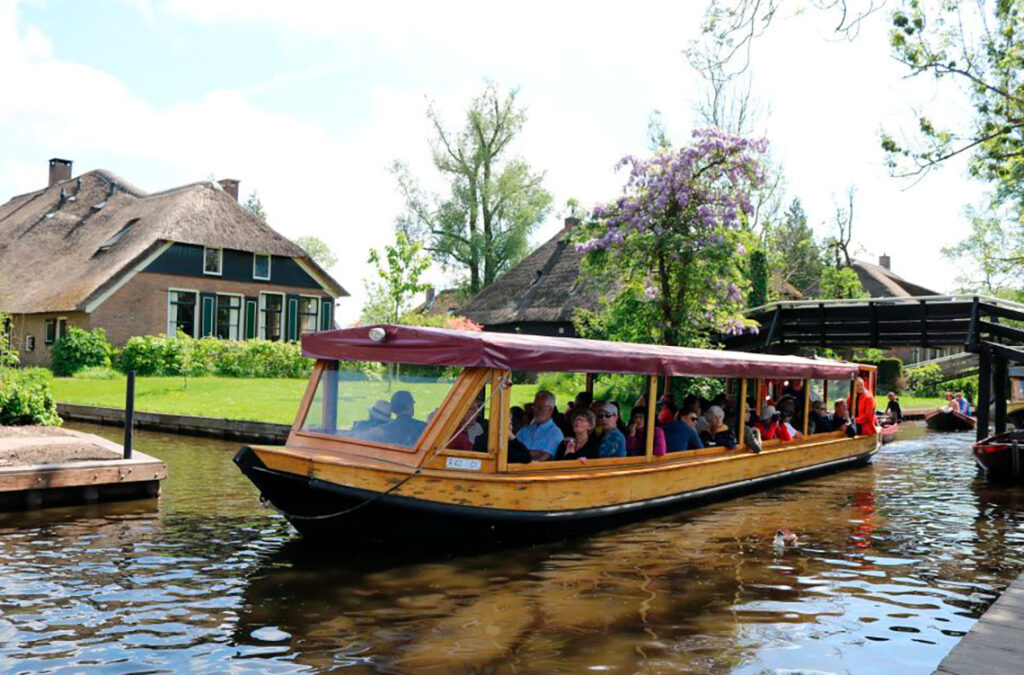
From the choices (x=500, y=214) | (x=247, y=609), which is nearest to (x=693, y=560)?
(x=247, y=609)

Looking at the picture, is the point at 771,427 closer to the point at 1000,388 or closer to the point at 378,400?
the point at 378,400

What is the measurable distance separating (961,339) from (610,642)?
18.5 metres

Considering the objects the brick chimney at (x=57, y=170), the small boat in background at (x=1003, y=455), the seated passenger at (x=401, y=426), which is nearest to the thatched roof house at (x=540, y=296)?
the small boat in background at (x=1003, y=455)

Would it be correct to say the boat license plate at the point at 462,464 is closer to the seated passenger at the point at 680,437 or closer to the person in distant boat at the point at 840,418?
the seated passenger at the point at 680,437

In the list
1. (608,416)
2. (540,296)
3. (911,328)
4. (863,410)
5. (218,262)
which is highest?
(218,262)

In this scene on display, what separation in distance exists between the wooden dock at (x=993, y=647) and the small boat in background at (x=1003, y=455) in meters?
11.7

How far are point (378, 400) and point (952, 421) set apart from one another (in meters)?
25.4

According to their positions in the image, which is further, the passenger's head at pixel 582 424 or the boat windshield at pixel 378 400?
the passenger's head at pixel 582 424

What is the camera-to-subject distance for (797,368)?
15078 mm

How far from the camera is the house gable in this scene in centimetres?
3403

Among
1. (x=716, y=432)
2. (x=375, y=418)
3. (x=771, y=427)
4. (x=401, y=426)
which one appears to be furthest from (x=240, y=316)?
(x=401, y=426)

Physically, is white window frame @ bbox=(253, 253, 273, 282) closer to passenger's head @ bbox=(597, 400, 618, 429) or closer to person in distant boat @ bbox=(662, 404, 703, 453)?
person in distant boat @ bbox=(662, 404, 703, 453)

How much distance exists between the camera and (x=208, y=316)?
34.7 m

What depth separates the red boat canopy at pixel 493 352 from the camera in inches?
350
